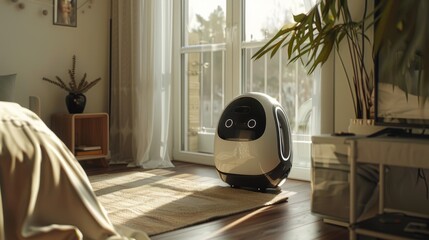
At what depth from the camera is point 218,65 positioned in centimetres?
430

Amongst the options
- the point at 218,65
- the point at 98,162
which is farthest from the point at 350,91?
→ the point at 98,162

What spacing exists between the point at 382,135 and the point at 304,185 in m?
1.32

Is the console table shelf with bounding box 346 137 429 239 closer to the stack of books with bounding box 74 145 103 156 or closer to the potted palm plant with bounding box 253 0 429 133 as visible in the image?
the potted palm plant with bounding box 253 0 429 133

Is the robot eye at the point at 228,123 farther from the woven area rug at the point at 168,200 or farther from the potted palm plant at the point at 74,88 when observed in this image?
the potted palm plant at the point at 74,88

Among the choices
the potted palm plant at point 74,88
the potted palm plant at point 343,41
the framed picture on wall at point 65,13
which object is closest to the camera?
the potted palm plant at point 343,41

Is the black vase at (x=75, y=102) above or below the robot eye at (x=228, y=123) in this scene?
above

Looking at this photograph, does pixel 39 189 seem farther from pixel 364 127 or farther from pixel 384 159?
pixel 364 127

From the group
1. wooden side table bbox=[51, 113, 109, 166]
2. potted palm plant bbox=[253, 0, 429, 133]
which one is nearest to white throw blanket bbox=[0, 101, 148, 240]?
potted palm plant bbox=[253, 0, 429, 133]

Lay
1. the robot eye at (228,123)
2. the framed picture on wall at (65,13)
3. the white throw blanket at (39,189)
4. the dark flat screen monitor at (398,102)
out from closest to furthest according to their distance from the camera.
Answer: the white throw blanket at (39,189)
the dark flat screen monitor at (398,102)
the robot eye at (228,123)
the framed picture on wall at (65,13)

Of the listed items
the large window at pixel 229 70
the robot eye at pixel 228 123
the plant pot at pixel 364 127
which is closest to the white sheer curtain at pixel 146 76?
the large window at pixel 229 70

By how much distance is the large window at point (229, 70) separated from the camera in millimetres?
3678

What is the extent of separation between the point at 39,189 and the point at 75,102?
8.37ft

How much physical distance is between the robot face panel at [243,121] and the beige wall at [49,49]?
6.18 ft

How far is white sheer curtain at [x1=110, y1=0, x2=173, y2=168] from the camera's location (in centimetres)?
441
